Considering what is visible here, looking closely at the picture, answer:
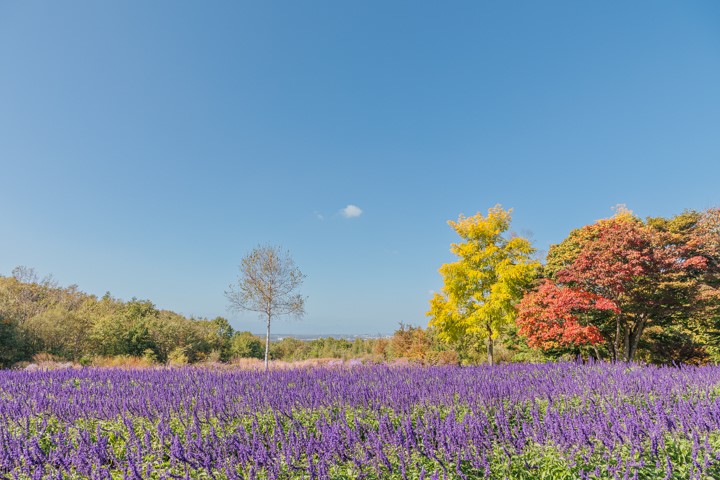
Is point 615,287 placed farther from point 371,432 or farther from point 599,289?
point 371,432

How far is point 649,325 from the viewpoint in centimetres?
1645

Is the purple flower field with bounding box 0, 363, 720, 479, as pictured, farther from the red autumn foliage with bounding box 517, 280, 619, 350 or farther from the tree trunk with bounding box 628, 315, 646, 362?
the tree trunk with bounding box 628, 315, 646, 362

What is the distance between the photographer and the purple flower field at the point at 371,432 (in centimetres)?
318

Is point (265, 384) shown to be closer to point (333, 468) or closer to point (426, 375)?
point (426, 375)

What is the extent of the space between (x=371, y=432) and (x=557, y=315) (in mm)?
12158

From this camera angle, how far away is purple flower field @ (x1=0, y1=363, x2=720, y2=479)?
318 centimetres

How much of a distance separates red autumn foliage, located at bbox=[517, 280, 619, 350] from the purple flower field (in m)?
5.82

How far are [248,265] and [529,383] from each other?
50.6 ft

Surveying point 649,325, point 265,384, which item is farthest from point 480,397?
point 649,325

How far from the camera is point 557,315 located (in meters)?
13.4

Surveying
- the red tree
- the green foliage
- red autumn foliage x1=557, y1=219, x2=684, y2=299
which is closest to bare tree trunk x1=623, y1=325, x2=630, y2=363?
the red tree

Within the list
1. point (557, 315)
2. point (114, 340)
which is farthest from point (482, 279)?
point (114, 340)

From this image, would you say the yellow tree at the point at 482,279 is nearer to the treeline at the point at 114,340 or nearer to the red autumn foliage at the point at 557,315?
the red autumn foliage at the point at 557,315

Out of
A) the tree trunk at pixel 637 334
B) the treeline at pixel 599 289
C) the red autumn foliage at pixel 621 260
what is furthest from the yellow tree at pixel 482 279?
the tree trunk at pixel 637 334
